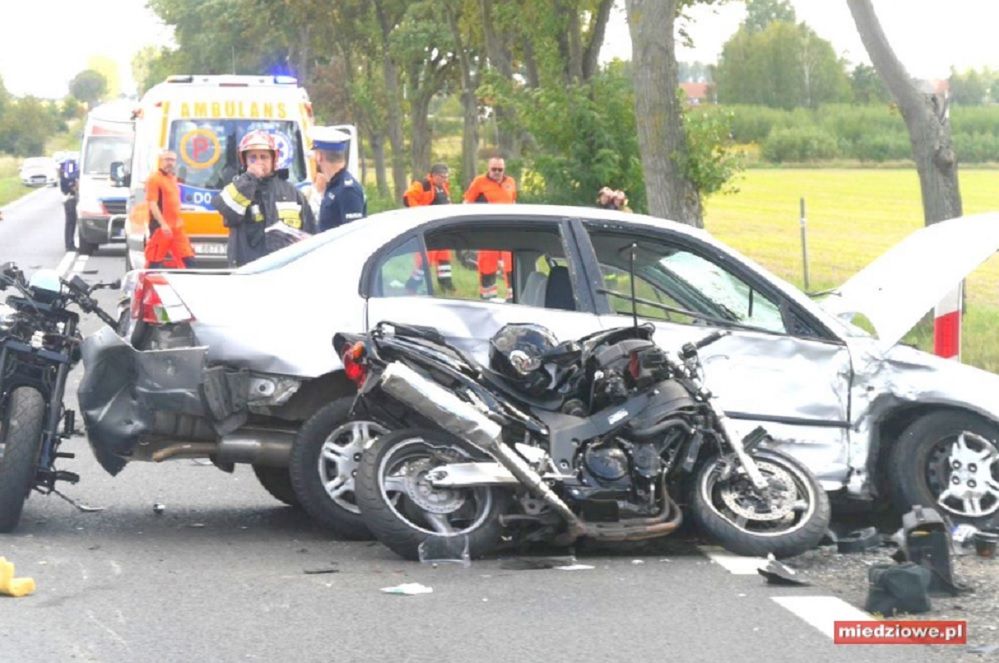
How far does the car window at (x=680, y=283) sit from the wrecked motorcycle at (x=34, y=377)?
2374mm

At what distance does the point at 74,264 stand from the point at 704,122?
47.7 ft

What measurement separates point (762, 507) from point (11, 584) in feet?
10.4

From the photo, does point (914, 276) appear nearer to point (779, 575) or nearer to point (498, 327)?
point (498, 327)

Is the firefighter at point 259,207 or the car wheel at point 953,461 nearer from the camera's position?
the car wheel at point 953,461

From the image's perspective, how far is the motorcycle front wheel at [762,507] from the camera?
796 cm

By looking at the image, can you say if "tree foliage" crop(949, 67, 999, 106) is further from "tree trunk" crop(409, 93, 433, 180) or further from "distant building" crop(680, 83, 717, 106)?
"tree trunk" crop(409, 93, 433, 180)

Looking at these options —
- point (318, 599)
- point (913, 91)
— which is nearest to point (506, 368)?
point (318, 599)

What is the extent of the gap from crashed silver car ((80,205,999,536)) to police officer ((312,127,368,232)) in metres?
4.21

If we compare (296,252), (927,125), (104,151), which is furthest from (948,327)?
(104,151)

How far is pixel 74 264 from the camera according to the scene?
29.7 metres

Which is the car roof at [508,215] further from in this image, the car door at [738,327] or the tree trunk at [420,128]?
the tree trunk at [420,128]

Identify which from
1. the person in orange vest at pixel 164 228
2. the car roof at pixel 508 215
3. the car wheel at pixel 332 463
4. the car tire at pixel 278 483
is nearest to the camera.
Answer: the car wheel at pixel 332 463

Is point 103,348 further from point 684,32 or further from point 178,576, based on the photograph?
point 684,32

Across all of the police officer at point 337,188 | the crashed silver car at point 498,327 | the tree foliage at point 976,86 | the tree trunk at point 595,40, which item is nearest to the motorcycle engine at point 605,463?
the crashed silver car at point 498,327
